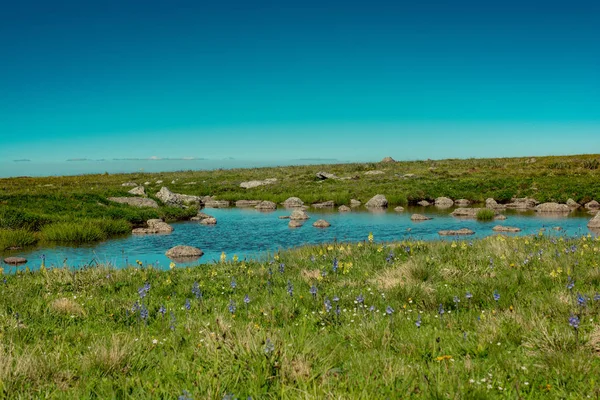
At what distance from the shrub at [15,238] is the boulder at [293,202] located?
87.9 feet

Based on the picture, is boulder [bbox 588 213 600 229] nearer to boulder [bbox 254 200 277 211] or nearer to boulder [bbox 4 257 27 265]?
boulder [bbox 254 200 277 211]

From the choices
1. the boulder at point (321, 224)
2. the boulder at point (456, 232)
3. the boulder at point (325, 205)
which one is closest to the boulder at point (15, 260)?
the boulder at point (321, 224)

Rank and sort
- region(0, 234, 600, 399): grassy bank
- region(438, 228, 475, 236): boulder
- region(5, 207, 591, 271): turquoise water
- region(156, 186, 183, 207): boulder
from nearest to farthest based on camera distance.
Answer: region(0, 234, 600, 399): grassy bank
region(5, 207, 591, 271): turquoise water
region(438, 228, 475, 236): boulder
region(156, 186, 183, 207): boulder

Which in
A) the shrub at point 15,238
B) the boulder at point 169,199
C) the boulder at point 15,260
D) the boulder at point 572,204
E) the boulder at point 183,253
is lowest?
the boulder at point 572,204

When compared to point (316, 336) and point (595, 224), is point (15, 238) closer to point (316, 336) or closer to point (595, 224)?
point (316, 336)

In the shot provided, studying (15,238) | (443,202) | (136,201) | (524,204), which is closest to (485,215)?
(524,204)

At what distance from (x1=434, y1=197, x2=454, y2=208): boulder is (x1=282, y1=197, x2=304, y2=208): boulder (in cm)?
1409

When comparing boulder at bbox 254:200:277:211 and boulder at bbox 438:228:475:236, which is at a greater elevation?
boulder at bbox 254:200:277:211

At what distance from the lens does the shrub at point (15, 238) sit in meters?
24.0

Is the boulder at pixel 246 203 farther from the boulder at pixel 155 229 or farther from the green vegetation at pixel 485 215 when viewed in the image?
the green vegetation at pixel 485 215

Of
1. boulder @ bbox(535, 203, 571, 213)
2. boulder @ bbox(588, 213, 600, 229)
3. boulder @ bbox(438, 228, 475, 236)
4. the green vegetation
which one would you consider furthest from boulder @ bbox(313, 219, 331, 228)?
boulder @ bbox(535, 203, 571, 213)

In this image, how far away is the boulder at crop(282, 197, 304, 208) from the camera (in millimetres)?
48438

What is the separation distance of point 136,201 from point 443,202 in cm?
2969

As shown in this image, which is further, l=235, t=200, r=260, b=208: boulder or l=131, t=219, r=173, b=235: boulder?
l=235, t=200, r=260, b=208: boulder
